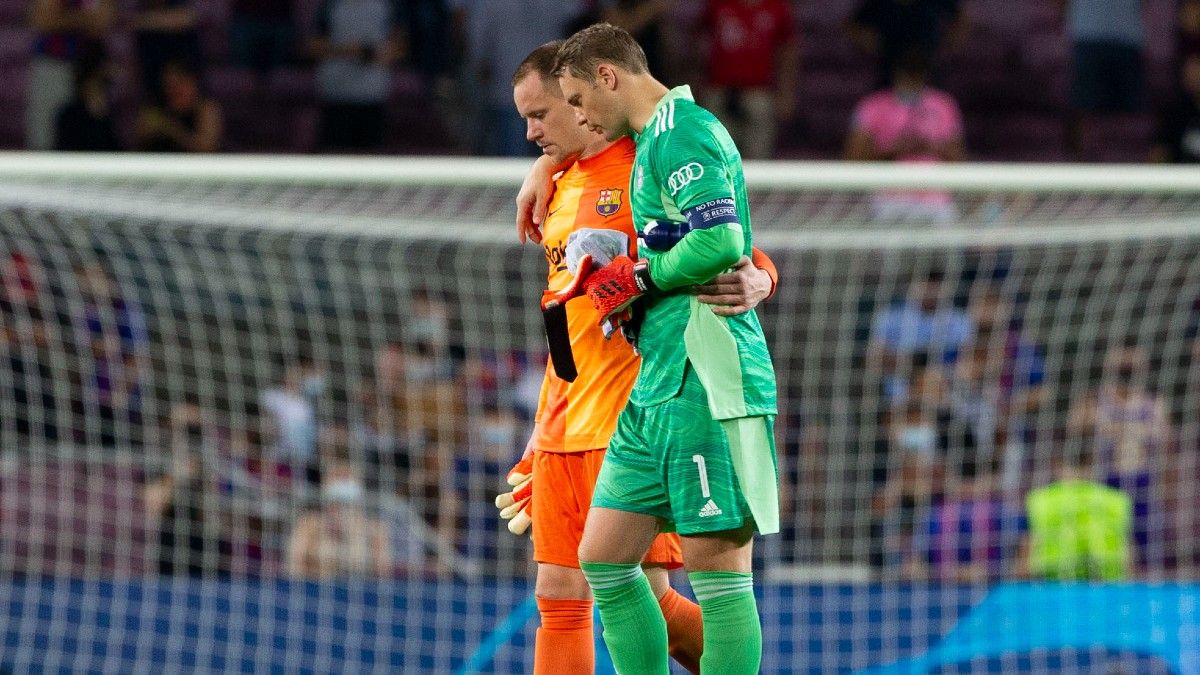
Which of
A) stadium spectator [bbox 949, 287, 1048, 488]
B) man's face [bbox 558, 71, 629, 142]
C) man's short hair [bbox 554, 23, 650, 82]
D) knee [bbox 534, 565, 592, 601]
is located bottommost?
stadium spectator [bbox 949, 287, 1048, 488]

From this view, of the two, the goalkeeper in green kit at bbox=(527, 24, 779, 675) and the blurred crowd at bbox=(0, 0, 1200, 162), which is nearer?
the goalkeeper in green kit at bbox=(527, 24, 779, 675)

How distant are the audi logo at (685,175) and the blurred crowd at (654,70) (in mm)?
6489

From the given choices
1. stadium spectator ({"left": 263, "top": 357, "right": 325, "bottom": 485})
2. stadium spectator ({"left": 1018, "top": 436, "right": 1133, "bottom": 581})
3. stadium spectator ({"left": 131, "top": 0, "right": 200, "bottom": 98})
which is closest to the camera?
stadium spectator ({"left": 1018, "top": 436, "right": 1133, "bottom": 581})

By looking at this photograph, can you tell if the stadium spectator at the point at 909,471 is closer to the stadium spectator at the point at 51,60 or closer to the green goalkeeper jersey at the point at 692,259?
the green goalkeeper jersey at the point at 692,259

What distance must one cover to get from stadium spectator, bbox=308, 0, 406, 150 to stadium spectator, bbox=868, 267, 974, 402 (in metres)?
3.85

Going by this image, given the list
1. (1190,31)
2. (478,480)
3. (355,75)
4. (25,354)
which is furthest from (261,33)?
(1190,31)

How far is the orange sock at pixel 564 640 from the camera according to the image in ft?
14.0

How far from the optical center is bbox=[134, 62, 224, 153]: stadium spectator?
10492 mm

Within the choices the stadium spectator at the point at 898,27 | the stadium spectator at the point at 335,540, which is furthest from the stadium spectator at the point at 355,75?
the stadium spectator at the point at 335,540

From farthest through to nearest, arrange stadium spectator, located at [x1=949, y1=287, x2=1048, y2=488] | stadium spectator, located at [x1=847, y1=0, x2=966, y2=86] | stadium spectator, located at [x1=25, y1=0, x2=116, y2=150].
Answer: stadium spectator, located at [x1=847, y1=0, x2=966, y2=86]
stadium spectator, located at [x1=25, y1=0, x2=116, y2=150]
stadium spectator, located at [x1=949, y1=287, x2=1048, y2=488]

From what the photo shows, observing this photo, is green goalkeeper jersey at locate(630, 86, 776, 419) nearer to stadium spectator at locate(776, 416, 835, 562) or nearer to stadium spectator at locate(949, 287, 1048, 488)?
stadium spectator at locate(776, 416, 835, 562)

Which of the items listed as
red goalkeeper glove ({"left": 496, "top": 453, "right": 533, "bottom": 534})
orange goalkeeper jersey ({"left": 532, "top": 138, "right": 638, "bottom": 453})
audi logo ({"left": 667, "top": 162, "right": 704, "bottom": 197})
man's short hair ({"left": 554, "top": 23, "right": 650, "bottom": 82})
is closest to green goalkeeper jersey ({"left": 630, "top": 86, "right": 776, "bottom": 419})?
audi logo ({"left": 667, "top": 162, "right": 704, "bottom": 197})

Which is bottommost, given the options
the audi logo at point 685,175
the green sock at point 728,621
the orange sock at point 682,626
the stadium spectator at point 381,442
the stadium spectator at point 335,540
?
the stadium spectator at point 335,540

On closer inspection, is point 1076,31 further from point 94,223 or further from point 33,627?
point 33,627
